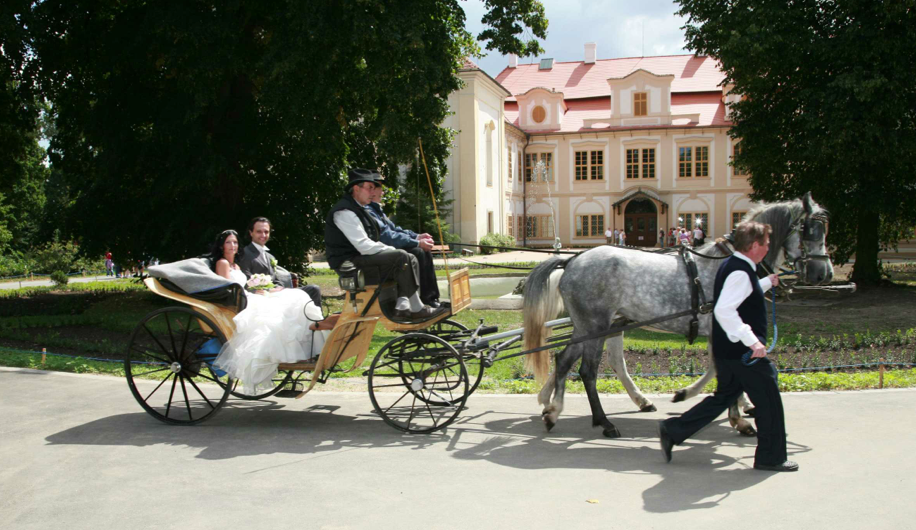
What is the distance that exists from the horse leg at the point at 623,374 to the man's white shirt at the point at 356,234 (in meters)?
2.53

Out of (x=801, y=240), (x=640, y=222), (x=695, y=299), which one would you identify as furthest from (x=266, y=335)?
(x=640, y=222)

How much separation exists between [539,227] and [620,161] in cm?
783

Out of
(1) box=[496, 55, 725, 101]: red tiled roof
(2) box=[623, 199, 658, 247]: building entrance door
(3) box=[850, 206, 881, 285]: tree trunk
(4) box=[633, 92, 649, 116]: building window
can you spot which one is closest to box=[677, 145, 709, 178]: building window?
(2) box=[623, 199, 658, 247]: building entrance door

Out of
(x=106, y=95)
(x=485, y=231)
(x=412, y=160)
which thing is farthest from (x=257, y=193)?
(x=485, y=231)

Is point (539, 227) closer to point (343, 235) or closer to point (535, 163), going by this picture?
point (535, 163)

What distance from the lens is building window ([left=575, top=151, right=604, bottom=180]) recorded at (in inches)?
2099

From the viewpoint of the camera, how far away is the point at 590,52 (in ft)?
194

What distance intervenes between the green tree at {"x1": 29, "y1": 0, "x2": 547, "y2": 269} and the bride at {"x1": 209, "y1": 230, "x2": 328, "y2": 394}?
6.52 metres

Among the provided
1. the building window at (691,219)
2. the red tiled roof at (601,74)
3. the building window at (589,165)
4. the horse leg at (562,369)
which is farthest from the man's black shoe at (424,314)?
the red tiled roof at (601,74)

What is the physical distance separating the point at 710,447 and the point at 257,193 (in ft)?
46.8

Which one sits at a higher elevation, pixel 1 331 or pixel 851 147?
pixel 851 147

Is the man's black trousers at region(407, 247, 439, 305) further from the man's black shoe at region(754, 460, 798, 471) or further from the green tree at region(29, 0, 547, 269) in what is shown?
the green tree at region(29, 0, 547, 269)

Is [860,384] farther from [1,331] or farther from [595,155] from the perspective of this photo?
[595,155]

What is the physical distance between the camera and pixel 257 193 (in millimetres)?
17828
